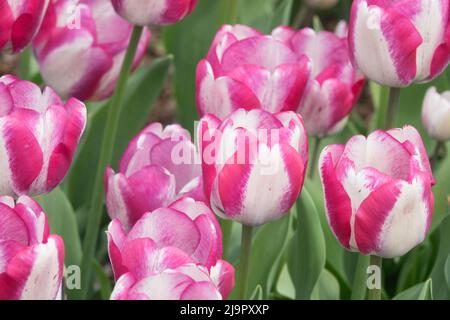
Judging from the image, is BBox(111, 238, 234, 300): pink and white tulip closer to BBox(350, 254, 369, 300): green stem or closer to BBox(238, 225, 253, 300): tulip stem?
BBox(238, 225, 253, 300): tulip stem

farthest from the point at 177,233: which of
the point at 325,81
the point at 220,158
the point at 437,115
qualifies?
the point at 437,115

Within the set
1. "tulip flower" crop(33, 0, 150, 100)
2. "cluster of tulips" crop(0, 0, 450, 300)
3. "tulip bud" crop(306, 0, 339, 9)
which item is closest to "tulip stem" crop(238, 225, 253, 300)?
"cluster of tulips" crop(0, 0, 450, 300)

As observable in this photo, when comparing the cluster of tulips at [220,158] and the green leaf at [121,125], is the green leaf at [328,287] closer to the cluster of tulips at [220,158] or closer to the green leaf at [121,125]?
the cluster of tulips at [220,158]

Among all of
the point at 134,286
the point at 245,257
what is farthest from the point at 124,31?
the point at 134,286

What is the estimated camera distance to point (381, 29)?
1273 millimetres

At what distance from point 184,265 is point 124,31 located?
0.76m

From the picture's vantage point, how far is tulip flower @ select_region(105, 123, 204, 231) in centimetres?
120

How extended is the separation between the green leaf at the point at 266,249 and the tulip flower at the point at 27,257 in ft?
1.63

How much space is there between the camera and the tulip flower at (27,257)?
0.92 m

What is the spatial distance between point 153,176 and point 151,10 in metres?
0.26

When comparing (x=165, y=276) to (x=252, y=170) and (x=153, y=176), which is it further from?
(x=153, y=176)

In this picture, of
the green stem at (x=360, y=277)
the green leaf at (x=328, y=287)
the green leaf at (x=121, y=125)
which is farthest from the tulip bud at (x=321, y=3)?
the green stem at (x=360, y=277)

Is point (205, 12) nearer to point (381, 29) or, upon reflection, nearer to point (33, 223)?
point (381, 29)

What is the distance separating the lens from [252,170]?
1080 mm
